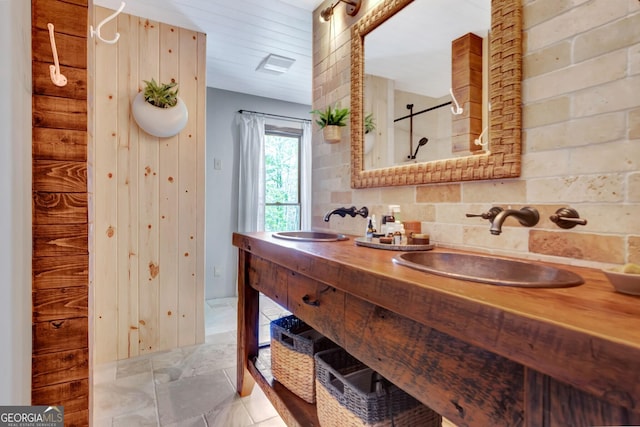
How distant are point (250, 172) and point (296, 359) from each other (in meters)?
2.58

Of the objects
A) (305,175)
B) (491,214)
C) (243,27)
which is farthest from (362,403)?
(305,175)

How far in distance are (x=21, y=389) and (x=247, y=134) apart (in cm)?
312

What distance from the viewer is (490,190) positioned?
3.61ft

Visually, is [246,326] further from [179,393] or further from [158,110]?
[158,110]

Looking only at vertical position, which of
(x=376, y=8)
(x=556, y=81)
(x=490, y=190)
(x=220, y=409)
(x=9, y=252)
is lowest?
(x=220, y=409)

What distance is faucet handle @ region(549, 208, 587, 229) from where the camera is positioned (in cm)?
86

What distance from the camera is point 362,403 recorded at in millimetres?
983

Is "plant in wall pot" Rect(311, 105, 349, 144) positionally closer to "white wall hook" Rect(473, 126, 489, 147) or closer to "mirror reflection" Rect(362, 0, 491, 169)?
"mirror reflection" Rect(362, 0, 491, 169)

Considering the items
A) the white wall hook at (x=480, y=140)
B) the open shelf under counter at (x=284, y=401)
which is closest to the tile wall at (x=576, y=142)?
the white wall hook at (x=480, y=140)

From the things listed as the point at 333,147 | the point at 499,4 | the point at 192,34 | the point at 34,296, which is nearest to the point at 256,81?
the point at 192,34

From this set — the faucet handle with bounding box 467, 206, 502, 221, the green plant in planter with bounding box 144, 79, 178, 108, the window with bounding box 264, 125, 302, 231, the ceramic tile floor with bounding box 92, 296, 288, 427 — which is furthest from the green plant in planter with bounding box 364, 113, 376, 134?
the window with bounding box 264, 125, 302, 231

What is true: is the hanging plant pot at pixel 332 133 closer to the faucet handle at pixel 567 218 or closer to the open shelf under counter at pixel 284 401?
the faucet handle at pixel 567 218

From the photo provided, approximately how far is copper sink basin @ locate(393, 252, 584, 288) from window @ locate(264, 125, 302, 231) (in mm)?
2904

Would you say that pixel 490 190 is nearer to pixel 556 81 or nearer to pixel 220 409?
pixel 556 81
